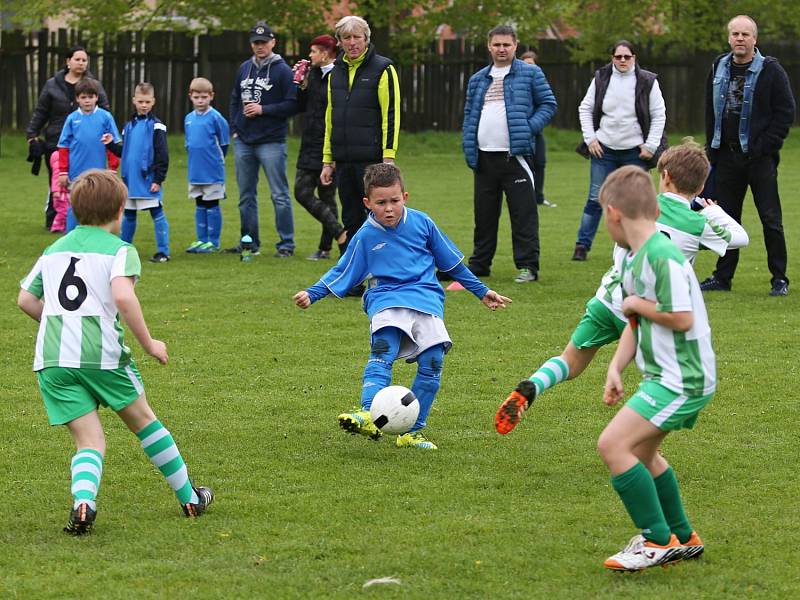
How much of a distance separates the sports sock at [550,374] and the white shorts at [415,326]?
926mm

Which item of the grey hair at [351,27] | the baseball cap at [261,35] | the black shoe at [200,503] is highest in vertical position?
the grey hair at [351,27]

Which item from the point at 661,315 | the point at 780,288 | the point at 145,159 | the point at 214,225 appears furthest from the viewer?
the point at 214,225

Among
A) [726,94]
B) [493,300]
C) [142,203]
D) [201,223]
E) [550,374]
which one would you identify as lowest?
[201,223]

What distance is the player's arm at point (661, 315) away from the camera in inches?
184

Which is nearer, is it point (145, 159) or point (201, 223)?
point (145, 159)

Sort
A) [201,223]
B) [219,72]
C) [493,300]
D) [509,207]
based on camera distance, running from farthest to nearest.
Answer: [219,72] < [201,223] < [509,207] < [493,300]

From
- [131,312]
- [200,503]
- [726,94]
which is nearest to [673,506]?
[200,503]

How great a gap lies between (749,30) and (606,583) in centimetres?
719

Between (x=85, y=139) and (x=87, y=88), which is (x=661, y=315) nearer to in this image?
(x=85, y=139)

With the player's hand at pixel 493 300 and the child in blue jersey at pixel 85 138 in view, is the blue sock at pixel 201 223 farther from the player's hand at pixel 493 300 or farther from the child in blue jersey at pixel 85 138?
the player's hand at pixel 493 300

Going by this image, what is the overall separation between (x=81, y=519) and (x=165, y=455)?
1.48 ft

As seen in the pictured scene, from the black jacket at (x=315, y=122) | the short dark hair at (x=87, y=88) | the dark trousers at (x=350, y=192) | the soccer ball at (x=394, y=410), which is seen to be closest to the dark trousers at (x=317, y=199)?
the black jacket at (x=315, y=122)

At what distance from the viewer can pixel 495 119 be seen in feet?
39.0

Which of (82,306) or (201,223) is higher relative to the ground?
(82,306)
